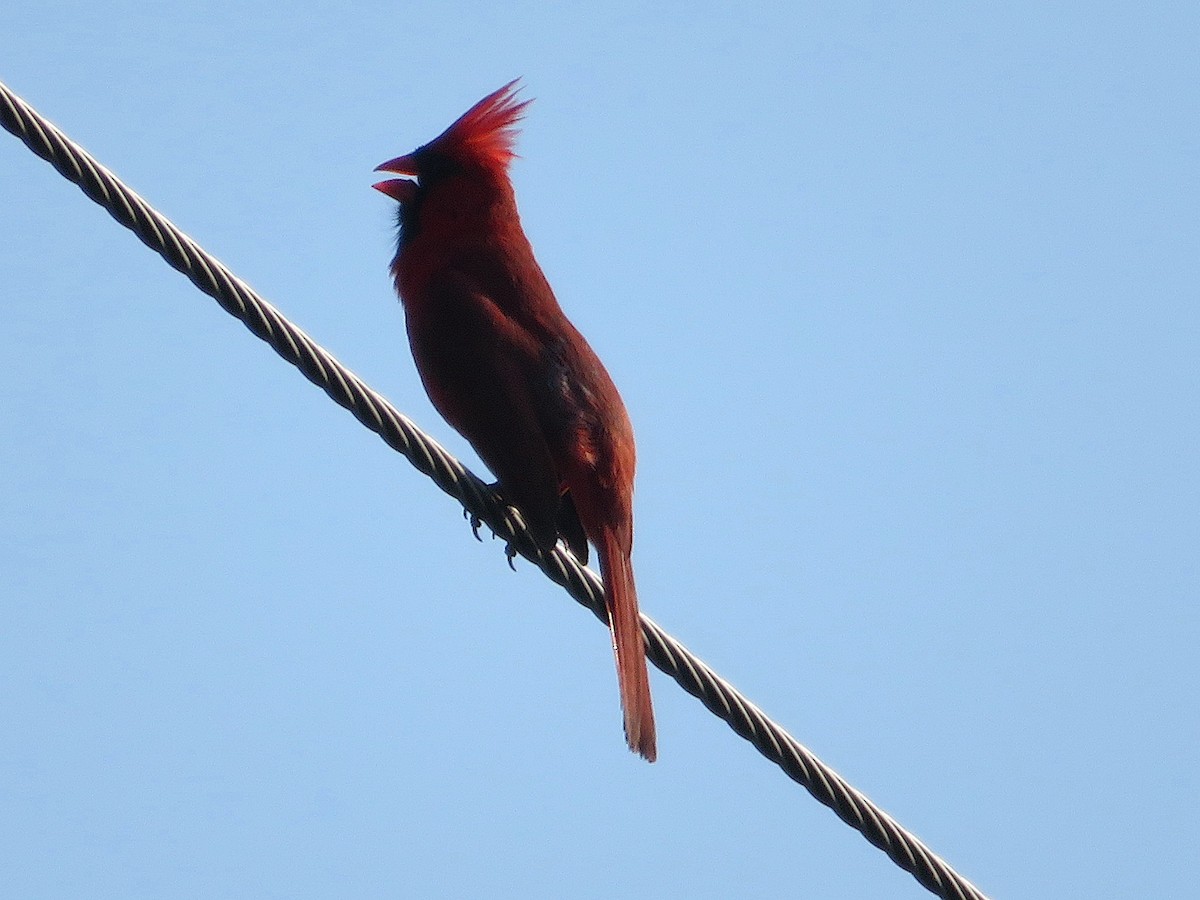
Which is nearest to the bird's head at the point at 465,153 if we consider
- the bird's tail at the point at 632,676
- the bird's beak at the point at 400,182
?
the bird's beak at the point at 400,182

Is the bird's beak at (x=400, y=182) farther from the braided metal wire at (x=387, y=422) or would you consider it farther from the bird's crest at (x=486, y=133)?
the braided metal wire at (x=387, y=422)

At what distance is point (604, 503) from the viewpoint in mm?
4094

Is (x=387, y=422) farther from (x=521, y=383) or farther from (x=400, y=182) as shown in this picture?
(x=400, y=182)

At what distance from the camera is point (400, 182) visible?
539 centimetres

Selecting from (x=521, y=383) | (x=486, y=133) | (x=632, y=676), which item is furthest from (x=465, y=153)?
(x=632, y=676)

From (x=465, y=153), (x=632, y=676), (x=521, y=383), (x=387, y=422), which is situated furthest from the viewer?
(x=465, y=153)

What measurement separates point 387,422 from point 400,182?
8.62ft

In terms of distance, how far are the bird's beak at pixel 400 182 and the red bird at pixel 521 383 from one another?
0.24 ft

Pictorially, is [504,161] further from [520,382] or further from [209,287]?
[209,287]

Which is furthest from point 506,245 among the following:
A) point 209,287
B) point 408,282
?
point 209,287

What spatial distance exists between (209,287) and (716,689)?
126 cm

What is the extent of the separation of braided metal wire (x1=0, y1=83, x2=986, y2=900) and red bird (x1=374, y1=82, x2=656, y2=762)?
1.91 feet

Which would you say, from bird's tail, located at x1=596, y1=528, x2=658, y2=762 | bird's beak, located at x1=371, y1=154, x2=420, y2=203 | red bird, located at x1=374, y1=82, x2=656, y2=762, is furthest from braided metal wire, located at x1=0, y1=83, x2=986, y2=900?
Answer: bird's beak, located at x1=371, y1=154, x2=420, y2=203

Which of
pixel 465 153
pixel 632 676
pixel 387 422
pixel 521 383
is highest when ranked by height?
pixel 465 153
